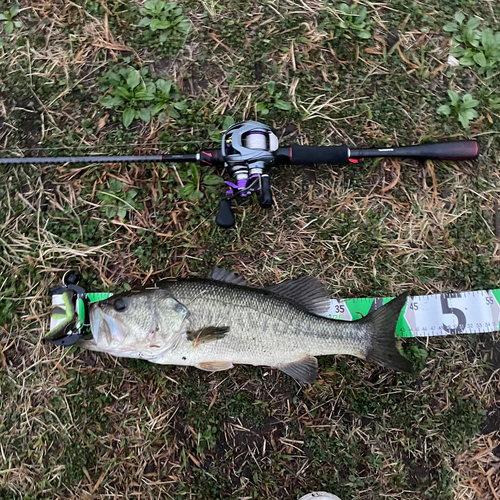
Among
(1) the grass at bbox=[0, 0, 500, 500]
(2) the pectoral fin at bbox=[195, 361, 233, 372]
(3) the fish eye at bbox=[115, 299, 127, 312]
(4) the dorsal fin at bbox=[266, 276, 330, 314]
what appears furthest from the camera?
(1) the grass at bbox=[0, 0, 500, 500]

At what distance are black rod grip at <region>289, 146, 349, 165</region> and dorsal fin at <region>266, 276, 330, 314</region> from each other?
0.95 m

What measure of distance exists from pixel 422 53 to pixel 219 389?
3421 millimetres

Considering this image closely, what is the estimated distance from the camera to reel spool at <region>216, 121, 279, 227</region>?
120 inches

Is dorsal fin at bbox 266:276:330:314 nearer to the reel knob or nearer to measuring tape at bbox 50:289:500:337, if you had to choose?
measuring tape at bbox 50:289:500:337

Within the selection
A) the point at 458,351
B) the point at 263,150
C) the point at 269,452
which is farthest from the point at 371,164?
the point at 269,452

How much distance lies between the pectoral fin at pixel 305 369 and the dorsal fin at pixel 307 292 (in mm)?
374

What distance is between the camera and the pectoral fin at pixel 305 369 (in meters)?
2.98

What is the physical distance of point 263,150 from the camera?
120 inches

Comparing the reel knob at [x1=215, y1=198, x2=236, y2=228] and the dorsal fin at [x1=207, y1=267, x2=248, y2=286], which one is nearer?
the dorsal fin at [x1=207, y1=267, x2=248, y2=286]

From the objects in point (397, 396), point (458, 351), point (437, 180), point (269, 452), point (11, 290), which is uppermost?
point (437, 180)

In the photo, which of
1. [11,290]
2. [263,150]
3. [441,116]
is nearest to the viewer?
[263,150]

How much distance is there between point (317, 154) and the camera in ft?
10.5

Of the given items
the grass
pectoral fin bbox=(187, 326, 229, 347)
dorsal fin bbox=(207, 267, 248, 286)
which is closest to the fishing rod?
the grass

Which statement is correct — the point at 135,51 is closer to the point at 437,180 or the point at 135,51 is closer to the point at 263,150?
the point at 263,150
